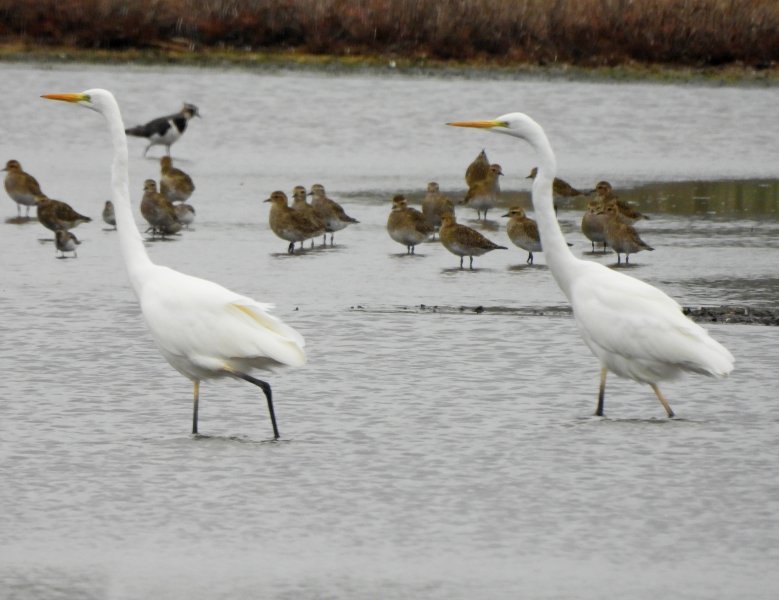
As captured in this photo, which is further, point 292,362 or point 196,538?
point 292,362

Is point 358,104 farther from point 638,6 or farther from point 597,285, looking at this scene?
point 597,285

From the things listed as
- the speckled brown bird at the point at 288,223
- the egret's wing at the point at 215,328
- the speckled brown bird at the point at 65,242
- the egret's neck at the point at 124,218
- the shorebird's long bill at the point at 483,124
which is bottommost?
the speckled brown bird at the point at 65,242

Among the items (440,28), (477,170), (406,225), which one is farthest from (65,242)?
(440,28)

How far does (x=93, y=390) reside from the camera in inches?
356

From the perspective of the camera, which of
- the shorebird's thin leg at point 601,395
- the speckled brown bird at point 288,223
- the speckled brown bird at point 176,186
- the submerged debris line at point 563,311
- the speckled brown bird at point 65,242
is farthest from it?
the speckled brown bird at point 176,186

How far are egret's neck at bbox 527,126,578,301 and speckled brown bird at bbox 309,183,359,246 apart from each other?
5722 millimetres

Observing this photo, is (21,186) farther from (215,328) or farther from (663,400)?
(663,400)

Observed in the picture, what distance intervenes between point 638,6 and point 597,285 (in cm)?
2421

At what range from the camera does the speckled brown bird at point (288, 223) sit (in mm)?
14414

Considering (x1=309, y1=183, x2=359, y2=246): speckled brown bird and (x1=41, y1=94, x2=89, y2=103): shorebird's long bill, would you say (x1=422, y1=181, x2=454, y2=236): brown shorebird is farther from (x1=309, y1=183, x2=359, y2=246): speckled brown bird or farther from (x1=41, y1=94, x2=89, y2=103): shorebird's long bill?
(x1=41, y1=94, x2=89, y2=103): shorebird's long bill

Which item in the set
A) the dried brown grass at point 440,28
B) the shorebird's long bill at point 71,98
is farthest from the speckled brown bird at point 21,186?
the dried brown grass at point 440,28

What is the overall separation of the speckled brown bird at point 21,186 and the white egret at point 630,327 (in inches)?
341

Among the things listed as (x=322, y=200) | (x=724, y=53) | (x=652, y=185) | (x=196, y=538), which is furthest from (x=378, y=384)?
(x=724, y=53)

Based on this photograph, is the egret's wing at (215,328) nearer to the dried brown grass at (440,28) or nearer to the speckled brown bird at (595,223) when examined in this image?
the speckled brown bird at (595,223)
